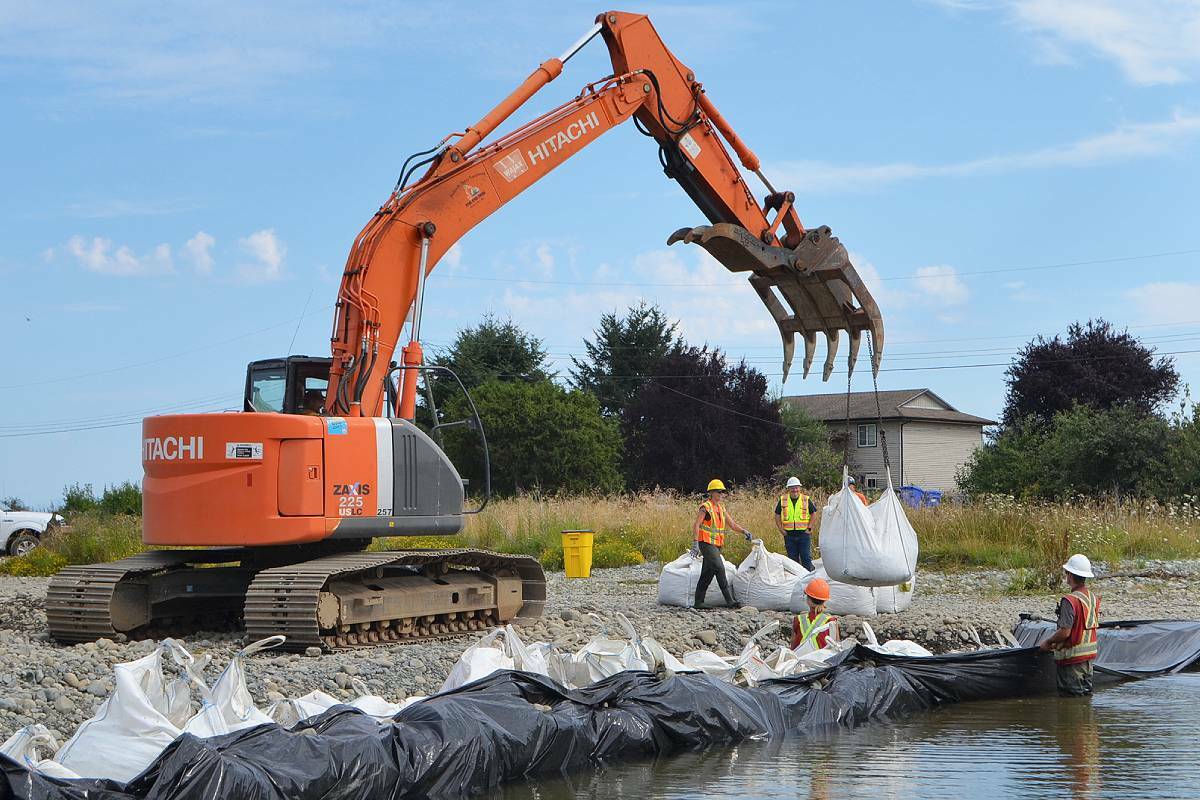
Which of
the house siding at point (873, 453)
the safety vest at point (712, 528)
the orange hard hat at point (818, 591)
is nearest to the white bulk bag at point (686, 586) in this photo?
the safety vest at point (712, 528)

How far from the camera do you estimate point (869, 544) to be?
35.9 feet

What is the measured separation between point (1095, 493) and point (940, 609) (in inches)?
634

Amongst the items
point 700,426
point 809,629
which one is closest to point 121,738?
point 809,629

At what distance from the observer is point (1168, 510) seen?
76.4 feet

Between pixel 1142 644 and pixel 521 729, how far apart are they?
6643 millimetres

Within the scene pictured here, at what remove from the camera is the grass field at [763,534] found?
64.0ft

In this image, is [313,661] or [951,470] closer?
[313,661]

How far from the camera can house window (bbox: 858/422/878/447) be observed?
186 feet

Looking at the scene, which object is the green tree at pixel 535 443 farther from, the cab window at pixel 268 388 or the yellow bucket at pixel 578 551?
Answer: the cab window at pixel 268 388

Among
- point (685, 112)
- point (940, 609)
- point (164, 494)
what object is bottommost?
point (940, 609)

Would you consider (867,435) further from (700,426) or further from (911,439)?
(700,426)

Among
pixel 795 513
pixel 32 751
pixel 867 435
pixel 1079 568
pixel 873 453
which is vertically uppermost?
pixel 867 435

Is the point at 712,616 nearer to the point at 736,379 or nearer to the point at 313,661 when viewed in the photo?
the point at 313,661

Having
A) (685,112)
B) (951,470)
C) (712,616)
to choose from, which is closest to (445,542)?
(712,616)
